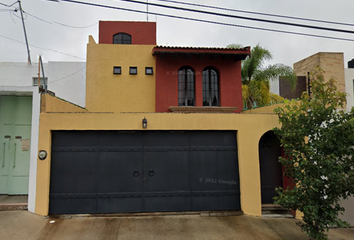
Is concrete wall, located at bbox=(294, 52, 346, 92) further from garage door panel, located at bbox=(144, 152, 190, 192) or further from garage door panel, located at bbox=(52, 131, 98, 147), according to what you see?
garage door panel, located at bbox=(52, 131, 98, 147)

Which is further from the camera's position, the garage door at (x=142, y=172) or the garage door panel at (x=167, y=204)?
the garage door panel at (x=167, y=204)

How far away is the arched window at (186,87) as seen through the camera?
34.1ft

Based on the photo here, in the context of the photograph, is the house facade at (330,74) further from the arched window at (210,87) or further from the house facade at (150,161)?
the house facade at (150,161)

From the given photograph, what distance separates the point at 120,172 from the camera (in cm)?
650

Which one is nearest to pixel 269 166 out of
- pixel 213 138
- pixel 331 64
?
pixel 213 138

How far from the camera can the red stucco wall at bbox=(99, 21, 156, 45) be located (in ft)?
42.0

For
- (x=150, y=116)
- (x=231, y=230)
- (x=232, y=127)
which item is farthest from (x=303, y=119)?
(x=150, y=116)

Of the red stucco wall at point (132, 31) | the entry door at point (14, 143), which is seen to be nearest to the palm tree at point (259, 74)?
the red stucco wall at point (132, 31)

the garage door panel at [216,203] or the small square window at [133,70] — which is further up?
the small square window at [133,70]

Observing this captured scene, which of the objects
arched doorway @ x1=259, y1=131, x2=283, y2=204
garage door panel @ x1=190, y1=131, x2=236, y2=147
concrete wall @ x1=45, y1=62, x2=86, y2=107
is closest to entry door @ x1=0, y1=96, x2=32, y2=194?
garage door panel @ x1=190, y1=131, x2=236, y2=147

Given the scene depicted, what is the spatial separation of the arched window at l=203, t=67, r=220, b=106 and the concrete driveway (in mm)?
5385

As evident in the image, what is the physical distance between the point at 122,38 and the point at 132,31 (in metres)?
0.70

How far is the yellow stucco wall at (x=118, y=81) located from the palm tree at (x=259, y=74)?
5.02 meters

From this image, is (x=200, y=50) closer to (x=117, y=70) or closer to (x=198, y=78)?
(x=198, y=78)
